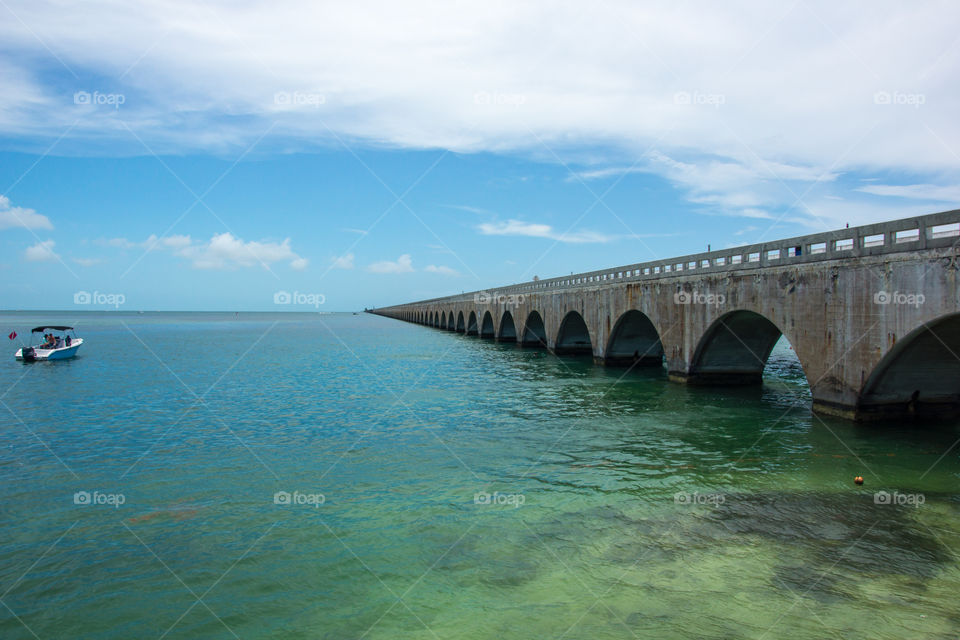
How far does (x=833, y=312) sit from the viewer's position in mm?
16594

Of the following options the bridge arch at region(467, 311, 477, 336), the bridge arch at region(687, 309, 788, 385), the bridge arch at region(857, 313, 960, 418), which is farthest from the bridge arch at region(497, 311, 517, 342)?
the bridge arch at region(857, 313, 960, 418)

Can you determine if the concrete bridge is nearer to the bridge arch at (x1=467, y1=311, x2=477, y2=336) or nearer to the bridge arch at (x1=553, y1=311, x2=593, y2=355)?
the bridge arch at (x1=553, y1=311, x2=593, y2=355)

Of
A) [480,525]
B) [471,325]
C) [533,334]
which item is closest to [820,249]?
[480,525]

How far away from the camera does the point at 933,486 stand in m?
12.2

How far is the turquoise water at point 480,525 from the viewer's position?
7.42 meters

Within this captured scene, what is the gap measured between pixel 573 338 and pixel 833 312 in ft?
93.3

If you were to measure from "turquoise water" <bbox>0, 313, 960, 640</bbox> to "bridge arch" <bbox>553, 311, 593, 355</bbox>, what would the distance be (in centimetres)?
2200

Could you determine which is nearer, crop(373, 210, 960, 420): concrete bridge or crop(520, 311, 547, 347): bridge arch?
crop(373, 210, 960, 420): concrete bridge

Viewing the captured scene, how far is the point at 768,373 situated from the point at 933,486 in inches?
838

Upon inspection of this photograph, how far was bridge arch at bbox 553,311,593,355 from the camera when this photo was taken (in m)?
43.6

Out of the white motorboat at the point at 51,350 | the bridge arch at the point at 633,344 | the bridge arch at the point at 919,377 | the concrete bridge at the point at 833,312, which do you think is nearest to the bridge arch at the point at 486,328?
the bridge arch at the point at 633,344

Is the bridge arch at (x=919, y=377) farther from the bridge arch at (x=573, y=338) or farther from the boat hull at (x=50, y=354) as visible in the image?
the boat hull at (x=50, y=354)

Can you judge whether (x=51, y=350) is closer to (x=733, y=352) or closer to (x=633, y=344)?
(x=633, y=344)

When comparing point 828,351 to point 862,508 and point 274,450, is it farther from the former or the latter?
point 274,450
